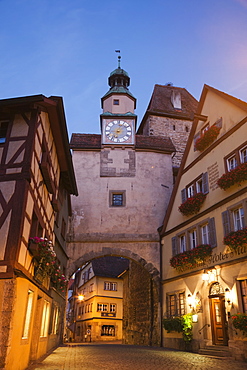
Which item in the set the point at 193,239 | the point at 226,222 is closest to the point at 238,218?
the point at 226,222

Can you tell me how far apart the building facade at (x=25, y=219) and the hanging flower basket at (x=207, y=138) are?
20.3 feet

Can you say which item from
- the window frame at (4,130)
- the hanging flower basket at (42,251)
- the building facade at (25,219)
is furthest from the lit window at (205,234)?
the window frame at (4,130)

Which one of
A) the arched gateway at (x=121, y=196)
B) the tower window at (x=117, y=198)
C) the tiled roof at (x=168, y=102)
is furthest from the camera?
the tiled roof at (x=168, y=102)

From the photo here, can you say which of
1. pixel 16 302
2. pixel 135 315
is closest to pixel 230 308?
pixel 16 302

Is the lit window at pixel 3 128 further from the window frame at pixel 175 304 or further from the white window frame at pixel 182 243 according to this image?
the window frame at pixel 175 304

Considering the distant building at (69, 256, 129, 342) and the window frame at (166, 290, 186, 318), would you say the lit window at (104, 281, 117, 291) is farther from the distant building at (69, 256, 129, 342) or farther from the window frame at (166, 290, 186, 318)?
the window frame at (166, 290, 186, 318)

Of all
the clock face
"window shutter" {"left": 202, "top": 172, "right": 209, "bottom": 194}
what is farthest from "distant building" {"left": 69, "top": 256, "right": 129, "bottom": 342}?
"window shutter" {"left": 202, "top": 172, "right": 209, "bottom": 194}

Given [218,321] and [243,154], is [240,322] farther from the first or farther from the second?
[243,154]

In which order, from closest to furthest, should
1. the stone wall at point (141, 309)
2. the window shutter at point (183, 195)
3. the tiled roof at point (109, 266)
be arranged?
1. the window shutter at point (183, 195)
2. the stone wall at point (141, 309)
3. the tiled roof at point (109, 266)

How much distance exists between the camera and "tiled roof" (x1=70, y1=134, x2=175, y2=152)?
65.4ft

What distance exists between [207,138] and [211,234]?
3.99m

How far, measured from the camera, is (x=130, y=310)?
76.6 feet

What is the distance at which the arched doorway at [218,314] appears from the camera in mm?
11633

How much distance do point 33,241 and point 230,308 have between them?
6.62 meters
